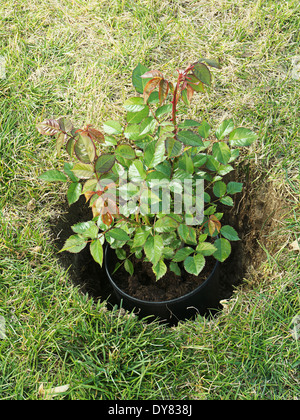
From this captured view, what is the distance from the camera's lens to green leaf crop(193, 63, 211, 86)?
4.39 feet

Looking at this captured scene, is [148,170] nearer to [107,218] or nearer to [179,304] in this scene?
[107,218]

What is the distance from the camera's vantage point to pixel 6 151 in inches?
84.0

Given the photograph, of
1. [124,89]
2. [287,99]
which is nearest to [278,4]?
[287,99]

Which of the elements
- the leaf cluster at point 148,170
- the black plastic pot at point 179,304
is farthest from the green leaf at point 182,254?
the black plastic pot at point 179,304

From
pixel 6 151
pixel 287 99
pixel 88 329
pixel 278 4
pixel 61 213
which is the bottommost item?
pixel 88 329

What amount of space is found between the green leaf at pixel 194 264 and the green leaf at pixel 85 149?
0.50m

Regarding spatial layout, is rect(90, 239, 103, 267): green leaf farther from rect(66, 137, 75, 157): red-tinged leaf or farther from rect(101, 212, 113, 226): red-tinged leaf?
rect(66, 137, 75, 157): red-tinged leaf

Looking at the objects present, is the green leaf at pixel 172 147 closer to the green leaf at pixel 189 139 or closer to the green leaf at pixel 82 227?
the green leaf at pixel 189 139

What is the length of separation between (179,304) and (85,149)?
76 cm

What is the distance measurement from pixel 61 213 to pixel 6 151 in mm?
440

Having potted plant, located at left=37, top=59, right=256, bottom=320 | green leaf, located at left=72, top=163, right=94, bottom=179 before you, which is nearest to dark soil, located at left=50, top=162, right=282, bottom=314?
potted plant, located at left=37, top=59, right=256, bottom=320

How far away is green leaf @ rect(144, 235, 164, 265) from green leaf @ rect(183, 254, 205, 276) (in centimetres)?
13

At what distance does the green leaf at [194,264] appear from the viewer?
5.16 feet
